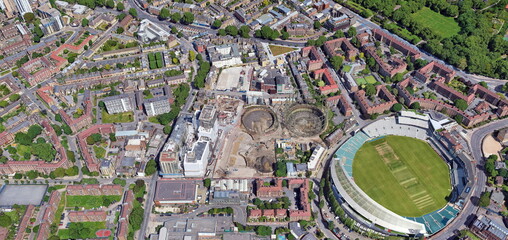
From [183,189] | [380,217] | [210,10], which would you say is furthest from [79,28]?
[380,217]

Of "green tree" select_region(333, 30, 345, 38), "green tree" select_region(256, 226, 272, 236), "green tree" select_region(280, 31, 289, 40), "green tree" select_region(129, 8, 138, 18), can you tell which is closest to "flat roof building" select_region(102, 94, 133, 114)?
"green tree" select_region(129, 8, 138, 18)

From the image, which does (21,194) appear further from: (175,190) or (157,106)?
(157,106)

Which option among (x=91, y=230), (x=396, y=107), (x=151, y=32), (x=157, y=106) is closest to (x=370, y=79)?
(x=396, y=107)

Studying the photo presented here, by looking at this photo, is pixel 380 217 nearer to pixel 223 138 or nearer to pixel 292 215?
pixel 292 215

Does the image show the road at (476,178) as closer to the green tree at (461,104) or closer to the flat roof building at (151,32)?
the green tree at (461,104)

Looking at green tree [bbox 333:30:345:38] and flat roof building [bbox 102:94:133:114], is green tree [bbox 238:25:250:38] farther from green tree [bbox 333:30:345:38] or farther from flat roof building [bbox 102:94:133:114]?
flat roof building [bbox 102:94:133:114]

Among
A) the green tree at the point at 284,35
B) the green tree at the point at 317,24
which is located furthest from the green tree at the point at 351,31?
the green tree at the point at 284,35
